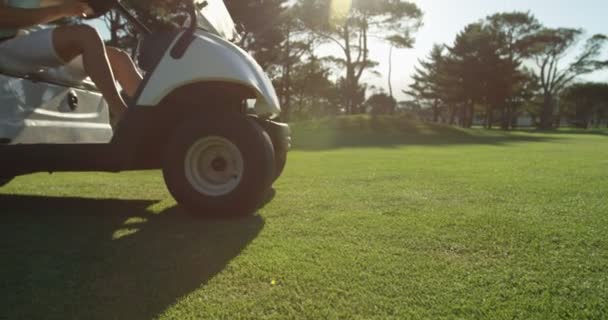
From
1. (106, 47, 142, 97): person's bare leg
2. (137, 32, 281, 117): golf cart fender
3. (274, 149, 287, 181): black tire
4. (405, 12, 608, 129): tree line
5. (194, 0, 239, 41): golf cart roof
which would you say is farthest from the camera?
(405, 12, 608, 129): tree line

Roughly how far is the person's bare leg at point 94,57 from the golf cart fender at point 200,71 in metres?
0.29

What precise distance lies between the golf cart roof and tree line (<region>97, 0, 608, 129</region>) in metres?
0.15

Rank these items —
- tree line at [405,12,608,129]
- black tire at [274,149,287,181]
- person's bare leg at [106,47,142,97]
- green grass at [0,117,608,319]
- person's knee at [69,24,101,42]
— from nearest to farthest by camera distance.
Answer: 1. green grass at [0,117,608,319]
2. person's knee at [69,24,101,42]
3. person's bare leg at [106,47,142,97]
4. black tire at [274,149,287,181]
5. tree line at [405,12,608,129]

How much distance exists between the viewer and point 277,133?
9.06ft

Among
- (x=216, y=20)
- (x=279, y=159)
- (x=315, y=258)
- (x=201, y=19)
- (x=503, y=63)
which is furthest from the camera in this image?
(x=503, y=63)

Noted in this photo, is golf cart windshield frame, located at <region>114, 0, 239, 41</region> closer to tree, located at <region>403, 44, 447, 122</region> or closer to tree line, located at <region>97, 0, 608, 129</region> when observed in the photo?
tree line, located at <region>97, 0, 608, 129</region>

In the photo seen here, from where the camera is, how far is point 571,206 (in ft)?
8.66

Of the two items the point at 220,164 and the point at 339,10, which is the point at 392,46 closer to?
the point at 339,10

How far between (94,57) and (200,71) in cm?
72

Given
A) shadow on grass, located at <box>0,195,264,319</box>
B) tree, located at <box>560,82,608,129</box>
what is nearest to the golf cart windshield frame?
shadow on grass, located at <box>0,195,264,319</box>

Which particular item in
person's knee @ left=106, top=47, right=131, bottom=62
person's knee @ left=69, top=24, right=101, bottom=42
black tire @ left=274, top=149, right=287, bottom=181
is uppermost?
person's knee @ left=69, top=24, right=101, bottom=42

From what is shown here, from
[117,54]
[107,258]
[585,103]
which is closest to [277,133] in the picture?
[117,54]

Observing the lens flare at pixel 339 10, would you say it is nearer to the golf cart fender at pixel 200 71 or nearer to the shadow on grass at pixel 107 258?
the golf cart fender at pixel 200 71

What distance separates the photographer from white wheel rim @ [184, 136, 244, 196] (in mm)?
2299
